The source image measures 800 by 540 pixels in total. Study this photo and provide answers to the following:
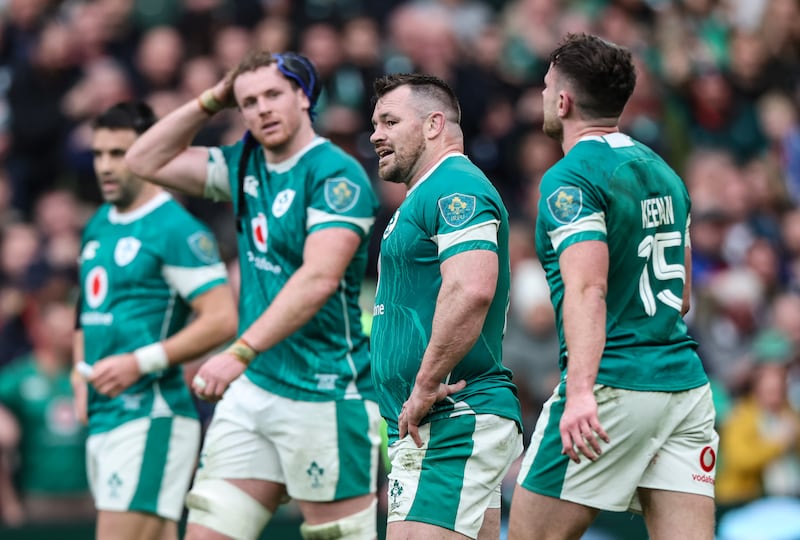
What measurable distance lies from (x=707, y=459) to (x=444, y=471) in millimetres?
1170

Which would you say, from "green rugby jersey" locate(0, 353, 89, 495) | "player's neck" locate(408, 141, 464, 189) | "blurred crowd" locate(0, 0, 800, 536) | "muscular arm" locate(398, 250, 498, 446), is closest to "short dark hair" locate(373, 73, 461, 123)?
"player's neck" locate(408, 141, 464, 189)

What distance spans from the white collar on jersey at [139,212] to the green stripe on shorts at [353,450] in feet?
5.61

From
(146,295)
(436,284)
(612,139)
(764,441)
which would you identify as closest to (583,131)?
(612,139)

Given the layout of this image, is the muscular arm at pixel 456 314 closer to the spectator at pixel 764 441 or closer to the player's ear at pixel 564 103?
Result: the player's ear at pixel 564 103

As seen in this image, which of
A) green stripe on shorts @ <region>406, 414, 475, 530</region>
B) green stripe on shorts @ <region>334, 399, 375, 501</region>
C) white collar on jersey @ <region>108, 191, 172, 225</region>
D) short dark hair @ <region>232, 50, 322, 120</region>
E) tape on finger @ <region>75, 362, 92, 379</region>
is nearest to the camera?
green stripe on shorts @ <region>406, 414, 475, 530</region>

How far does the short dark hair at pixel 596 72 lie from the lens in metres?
5.62

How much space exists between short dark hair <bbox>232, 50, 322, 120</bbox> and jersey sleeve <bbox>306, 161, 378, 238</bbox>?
475mm

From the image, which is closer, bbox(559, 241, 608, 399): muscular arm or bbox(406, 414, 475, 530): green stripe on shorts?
bbox(559, 241, 608, 399): muscular arm

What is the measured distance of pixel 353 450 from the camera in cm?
684

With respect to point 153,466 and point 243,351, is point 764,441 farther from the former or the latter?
point 243,351

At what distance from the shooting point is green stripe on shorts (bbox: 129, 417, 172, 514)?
7.22 meters

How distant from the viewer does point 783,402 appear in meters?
10.5

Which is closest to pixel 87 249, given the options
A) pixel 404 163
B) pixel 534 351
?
pixel 404 163

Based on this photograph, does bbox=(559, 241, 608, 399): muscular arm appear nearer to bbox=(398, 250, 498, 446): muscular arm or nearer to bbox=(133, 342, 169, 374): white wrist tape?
bbox=(398, 250, 498, 446): muscular arm
